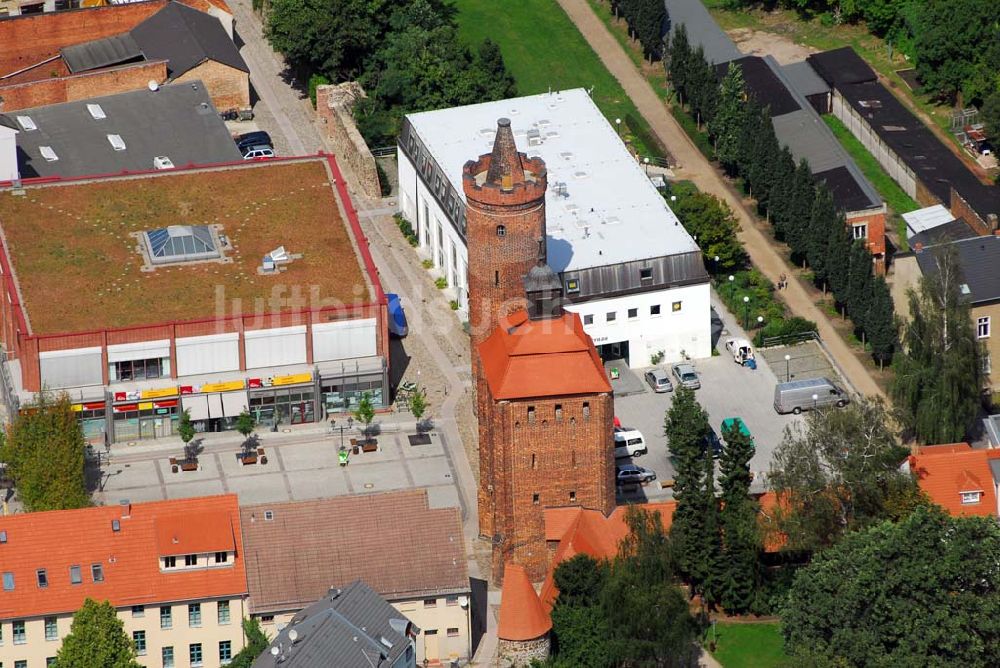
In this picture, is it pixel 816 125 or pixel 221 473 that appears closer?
pixel 221 473

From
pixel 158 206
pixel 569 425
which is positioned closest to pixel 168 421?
pixel 158 206

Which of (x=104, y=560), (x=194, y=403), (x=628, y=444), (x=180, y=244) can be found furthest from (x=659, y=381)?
(x=104, y=560)

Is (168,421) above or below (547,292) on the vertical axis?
below

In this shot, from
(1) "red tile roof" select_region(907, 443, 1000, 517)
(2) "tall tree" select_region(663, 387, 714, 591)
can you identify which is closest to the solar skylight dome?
(2) "tall tree" select_region(663, 387, 714, 591)

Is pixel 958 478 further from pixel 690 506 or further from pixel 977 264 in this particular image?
pixel 977 264

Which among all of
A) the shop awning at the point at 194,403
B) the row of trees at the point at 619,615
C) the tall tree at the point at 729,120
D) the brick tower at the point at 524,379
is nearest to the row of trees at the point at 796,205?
the tall tree at the point at 729,120

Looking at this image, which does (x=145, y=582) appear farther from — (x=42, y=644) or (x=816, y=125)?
(x=816, y=125)

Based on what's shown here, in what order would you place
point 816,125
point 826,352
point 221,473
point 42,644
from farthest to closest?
point 816,125 → point 826,352 → point 221,473 → point 42,644

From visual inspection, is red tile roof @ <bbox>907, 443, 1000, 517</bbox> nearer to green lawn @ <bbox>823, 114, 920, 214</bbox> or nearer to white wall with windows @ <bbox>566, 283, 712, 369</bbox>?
white wall with windows @ <bbox>566, 283, 712, 369</bbox>
